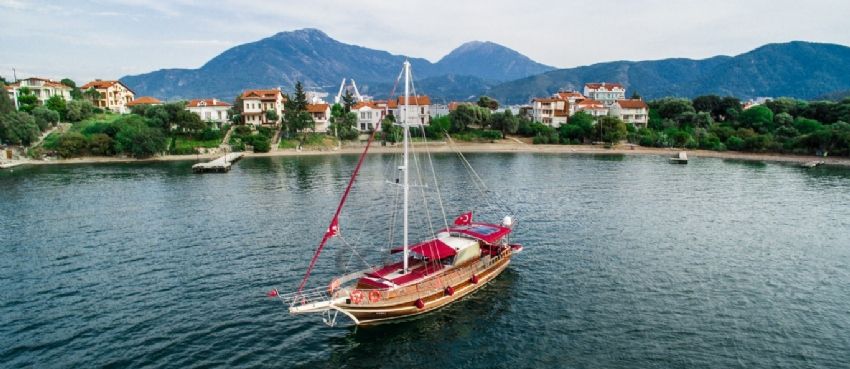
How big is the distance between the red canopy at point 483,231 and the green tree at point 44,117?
449 ft

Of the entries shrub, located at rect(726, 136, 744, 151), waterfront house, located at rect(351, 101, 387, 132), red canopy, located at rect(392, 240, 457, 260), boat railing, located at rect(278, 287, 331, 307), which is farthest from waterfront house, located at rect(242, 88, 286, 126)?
shrub, located at rect(726, 136, 744, 151)

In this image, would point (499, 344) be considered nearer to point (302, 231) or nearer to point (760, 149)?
point (302, 231)

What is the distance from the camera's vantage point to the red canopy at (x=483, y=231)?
4031 centimetres

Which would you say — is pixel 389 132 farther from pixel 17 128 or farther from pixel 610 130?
pixel 17 128

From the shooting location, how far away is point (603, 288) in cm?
3831

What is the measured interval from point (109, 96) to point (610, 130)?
17219 cm

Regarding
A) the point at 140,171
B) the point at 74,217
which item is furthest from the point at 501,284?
the point at 140,171

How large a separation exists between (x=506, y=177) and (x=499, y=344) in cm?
6677

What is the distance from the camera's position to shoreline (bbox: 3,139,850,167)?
119 meters

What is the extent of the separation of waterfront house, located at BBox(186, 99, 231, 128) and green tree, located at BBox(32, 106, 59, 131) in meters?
34.2

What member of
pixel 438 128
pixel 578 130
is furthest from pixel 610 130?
pixel 438 128

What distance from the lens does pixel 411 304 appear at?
3247cm

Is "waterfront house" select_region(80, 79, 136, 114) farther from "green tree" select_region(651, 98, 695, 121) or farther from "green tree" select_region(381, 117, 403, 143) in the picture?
"green tree" select_region(651, 98, 695, 121)

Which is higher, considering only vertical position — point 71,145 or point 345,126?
point 345,126
